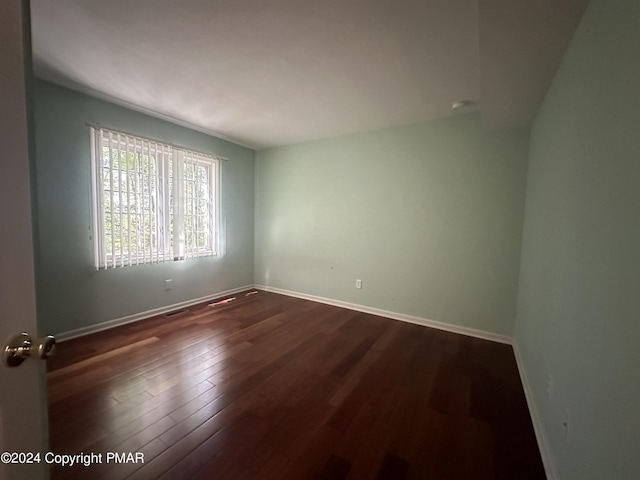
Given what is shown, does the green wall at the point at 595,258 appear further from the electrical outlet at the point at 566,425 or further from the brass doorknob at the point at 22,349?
the brass doorknob at the point at 22,349

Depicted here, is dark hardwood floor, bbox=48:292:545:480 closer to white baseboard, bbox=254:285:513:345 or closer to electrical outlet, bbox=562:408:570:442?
white baseboard, bbox=254:285:513:345

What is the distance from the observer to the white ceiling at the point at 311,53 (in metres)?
1.43

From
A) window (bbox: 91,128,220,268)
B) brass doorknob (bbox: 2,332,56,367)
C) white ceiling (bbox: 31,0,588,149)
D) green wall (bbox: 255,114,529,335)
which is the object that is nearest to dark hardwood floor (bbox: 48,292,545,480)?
green wall (bbox: 255,114,529,335)

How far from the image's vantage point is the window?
8.77ft

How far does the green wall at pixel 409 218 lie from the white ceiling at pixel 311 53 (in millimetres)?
442

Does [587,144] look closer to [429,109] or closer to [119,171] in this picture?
[429,109]

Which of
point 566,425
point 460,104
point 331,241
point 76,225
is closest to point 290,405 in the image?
point 566,425

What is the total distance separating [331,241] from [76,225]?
2947 millimetres

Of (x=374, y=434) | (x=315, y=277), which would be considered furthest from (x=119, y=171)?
(x=374, y=434)

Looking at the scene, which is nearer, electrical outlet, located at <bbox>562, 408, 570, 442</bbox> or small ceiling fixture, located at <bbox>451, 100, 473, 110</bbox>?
electrical outlet, located at <bbox>562, 408, 570, 442</bbox>

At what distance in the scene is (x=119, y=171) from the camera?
275 cm

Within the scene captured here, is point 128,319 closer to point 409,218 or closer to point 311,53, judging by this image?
point 311,53

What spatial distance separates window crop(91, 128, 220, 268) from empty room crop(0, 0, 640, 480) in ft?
0.09

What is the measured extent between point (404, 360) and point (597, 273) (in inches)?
66.7
